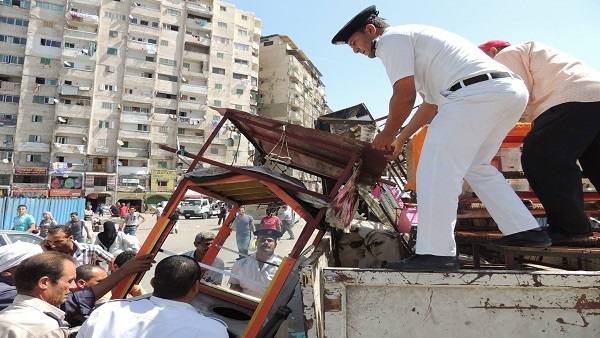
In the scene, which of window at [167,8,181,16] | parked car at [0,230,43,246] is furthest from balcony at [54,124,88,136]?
parked car at [0,230,43,246]

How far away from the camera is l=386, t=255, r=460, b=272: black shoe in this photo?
5.35 ft

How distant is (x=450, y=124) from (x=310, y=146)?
5.00ft

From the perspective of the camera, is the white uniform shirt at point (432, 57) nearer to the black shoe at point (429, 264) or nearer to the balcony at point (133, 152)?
the black shoe at point (429, 264)

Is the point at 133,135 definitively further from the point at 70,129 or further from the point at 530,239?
the point at 530,239

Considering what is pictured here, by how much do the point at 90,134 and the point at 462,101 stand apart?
53175mm

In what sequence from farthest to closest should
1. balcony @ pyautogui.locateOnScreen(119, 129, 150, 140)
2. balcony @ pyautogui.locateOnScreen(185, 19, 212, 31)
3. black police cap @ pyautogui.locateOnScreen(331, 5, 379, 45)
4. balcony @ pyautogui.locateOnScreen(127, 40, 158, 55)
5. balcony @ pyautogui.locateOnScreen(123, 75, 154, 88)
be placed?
balcony @ pyautogui.locateOnScreen(185, 19, 212, 31)
balcony @ pyautogui.locateOnScreen(127, 40, 158, 55)
balcony @ pyautogui.locateOnScreen(123, 75, 154, 88)
balcony @ pyautogui.locateOnScreen(119, 129, 150, 140)
black police cap @ pyautogui.locateOnScreen(331, 5, 379, 45)

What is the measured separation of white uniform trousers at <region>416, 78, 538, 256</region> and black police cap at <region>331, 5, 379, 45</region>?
68 cm

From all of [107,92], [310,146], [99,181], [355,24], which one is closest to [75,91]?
[107,92]

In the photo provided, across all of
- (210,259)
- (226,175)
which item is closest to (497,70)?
(226,175)

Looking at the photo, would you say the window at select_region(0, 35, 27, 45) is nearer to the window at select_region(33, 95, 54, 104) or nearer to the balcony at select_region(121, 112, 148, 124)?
the window at select_region(33, 95, 54, 104)

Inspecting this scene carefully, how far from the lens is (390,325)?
1.55m

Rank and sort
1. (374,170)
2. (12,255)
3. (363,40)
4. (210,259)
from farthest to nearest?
(210,259)
(374,170)
(12,255)
(363,40)

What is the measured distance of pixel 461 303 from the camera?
1530 millimetres

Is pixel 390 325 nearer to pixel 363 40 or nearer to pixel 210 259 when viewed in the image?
pixel 363 40
